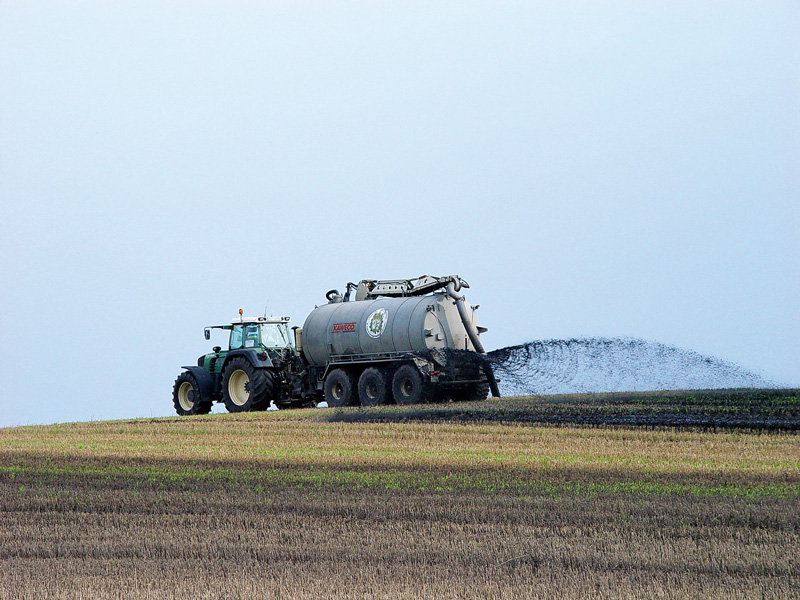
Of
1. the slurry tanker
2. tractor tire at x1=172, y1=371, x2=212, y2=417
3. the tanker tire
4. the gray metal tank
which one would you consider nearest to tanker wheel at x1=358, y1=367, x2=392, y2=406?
the slurry tanker

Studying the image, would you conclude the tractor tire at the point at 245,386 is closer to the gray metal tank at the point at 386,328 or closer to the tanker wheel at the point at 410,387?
the gray metal tank at the point at 386,328

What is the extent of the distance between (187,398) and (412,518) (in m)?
19.5

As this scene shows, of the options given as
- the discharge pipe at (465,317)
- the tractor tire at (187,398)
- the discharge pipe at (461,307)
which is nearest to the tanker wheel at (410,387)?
the discharge pipe at (465,317)

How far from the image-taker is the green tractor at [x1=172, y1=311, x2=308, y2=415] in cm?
2630

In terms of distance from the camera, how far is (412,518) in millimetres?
9898

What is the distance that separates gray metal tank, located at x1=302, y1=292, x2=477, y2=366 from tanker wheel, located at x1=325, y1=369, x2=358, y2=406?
47 centimetres

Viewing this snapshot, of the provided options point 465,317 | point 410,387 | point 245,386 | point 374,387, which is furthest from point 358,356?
point 245,386

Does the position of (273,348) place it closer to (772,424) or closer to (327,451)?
(327,451)

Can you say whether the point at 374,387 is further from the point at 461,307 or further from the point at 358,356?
the point at 461,307

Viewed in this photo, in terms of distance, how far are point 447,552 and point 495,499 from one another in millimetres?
2537

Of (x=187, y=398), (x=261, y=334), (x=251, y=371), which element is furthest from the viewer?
(x=187, y=398)

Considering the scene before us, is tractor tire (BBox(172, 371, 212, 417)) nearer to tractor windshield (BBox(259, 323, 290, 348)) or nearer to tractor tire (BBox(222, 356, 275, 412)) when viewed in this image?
tractor tire (BBox(222, 356, 275, 412))

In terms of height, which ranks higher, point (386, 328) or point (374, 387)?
point (386, 328)

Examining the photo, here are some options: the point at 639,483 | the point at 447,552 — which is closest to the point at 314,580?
the point at 447,552
